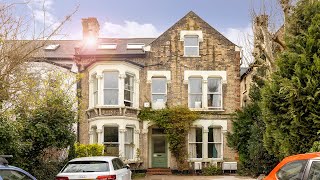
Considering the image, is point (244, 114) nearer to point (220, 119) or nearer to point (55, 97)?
point (220, 119)

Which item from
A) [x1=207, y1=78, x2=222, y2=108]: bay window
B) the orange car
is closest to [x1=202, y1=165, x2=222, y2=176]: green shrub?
[x1=207, y1=78, x2=222, y2=108]: bay window

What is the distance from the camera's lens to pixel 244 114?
2275 cm

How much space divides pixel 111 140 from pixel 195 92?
6161 mm

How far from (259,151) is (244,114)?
3.19 m

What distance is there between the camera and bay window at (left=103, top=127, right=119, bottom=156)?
79.3ft

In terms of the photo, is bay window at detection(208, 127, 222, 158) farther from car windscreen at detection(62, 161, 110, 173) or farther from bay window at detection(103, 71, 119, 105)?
car windscreen at detection(62, 161, 110, 173)

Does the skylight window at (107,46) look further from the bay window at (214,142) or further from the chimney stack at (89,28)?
the bay window at (214,142)

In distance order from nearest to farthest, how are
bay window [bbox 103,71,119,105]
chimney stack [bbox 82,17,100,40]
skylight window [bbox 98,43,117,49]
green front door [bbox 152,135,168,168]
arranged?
bay window [bbox 103,71,119,105] < green front door [bbox 152,135,168,168] < skylight window [bbox 98,43,117,49] < chimney stack [bbox 82,17,100,40]

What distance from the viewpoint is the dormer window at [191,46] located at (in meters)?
26.4

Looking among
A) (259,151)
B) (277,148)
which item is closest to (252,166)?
(259,151)

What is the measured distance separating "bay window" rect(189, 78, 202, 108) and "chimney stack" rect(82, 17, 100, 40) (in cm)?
788

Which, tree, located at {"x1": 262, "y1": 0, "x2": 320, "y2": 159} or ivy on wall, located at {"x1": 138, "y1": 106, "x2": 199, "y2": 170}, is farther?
ivy on wall, located at {"x1": 138, "y1": 106, "x2": 199, "y2": 170}

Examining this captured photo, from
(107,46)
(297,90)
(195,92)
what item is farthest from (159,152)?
(297,90)

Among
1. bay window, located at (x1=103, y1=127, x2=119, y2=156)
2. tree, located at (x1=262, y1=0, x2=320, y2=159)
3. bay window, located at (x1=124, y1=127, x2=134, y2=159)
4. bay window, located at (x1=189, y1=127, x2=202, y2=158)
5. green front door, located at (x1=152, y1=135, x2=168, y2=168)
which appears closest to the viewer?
tree, located at (x1=262, y1=0, x2=320, y2=159)
